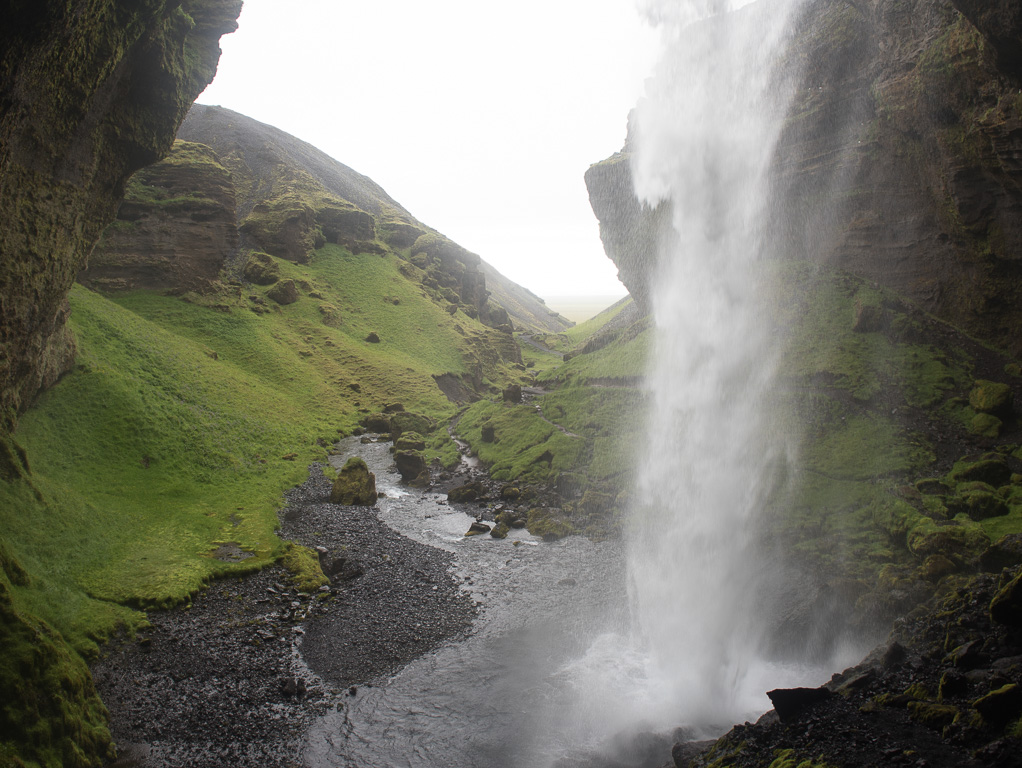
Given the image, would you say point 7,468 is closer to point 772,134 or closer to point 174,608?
point 174,608

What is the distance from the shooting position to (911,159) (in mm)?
A: 32188

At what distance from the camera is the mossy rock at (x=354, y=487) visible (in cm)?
3241

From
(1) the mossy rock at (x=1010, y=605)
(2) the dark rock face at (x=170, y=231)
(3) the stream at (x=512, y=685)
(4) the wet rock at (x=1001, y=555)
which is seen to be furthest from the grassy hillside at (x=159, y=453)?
(4) the wet rock at (x=1001, y=555)

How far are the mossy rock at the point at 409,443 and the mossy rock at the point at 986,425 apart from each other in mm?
35176

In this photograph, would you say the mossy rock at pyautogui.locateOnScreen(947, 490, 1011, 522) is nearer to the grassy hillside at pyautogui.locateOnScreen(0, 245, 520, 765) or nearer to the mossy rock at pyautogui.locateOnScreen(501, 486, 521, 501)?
the mossy rock at pyautogui.locateOnScreen(501, 486, 521, 501)

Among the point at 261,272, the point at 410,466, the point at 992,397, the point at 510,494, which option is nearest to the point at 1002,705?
the point at 992,397

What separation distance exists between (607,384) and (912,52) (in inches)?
1110

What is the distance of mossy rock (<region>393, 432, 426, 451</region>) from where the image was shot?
4478 cm

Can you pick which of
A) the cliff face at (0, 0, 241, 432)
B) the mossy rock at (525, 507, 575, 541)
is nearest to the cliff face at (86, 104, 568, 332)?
the cliff face at (0, 0, 241, 432)

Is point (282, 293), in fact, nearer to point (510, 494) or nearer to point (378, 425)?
point (378, 425)

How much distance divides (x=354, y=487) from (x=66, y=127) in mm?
21182

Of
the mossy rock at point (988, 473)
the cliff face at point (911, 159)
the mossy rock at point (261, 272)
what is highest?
the cliff face at point (911, 159)

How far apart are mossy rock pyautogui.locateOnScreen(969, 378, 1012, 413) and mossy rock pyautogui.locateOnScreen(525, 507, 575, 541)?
2044cm

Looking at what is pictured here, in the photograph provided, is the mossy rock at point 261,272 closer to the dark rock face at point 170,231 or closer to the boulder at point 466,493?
the dark rock face at point 170,231
